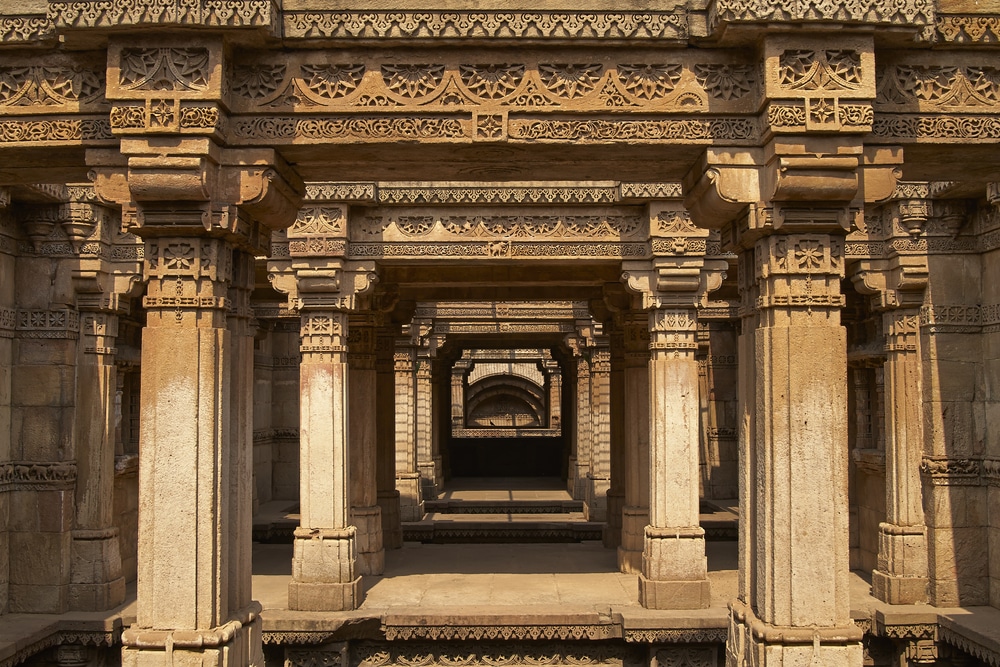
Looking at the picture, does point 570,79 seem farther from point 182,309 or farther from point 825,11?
point 182,309

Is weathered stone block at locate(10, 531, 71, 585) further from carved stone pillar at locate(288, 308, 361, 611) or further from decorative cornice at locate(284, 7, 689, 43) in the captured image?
decorative cornice at locate(284, 7, 689, 43)

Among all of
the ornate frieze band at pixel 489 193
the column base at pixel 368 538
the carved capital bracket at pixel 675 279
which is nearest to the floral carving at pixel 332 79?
the ornate frieze band at pixel 489 193

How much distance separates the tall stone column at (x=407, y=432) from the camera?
58.9 feet

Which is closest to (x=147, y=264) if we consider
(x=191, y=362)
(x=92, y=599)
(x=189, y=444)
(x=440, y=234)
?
(x=191, y=362)

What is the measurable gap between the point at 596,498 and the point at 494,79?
13.9 meters

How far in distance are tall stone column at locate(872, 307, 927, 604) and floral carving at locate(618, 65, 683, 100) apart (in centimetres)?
595

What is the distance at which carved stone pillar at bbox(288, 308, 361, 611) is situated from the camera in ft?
32.2

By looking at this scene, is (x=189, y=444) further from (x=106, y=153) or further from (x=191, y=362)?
(x=106, y=153)

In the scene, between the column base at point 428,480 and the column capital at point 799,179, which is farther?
the column base at point 428,480

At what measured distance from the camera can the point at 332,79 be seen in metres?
5.21

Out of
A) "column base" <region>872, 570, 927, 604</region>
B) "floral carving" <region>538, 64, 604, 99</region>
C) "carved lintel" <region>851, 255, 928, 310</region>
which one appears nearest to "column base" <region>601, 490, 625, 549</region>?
"column base" <region>872, 570, 927, 604</region>

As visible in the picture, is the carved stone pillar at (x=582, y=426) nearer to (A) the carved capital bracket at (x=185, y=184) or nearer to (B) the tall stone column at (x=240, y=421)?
(B) the tall stone column at (x=240, y=421)

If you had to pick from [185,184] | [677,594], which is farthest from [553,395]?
[185,184]

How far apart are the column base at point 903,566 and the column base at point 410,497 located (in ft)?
32.6
